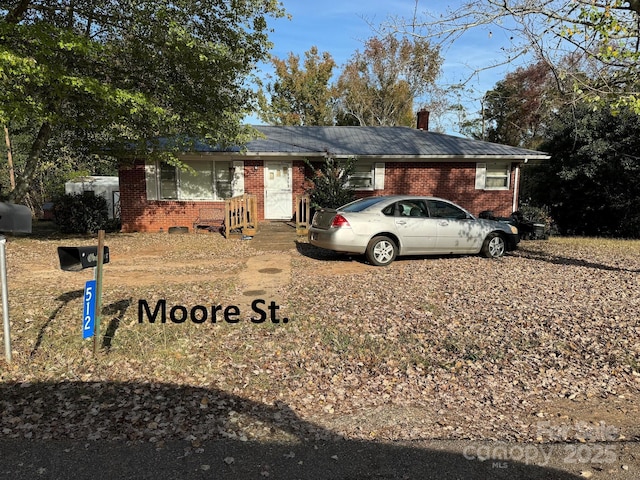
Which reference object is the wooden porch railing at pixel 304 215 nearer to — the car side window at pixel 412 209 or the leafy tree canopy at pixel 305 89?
the car side window at pixel 412 209

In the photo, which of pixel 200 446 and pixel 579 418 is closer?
pixel 200 446

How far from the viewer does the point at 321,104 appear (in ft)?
121

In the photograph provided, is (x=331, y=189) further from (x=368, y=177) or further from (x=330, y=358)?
(x=330, y=358)

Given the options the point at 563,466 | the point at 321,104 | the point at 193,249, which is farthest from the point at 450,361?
the point at 321,104

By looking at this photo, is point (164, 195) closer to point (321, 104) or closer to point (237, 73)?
point (237, 73)

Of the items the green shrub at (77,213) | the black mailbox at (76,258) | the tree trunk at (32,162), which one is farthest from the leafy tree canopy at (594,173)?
the green shrub at (77,213)

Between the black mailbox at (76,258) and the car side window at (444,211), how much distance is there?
7.09m

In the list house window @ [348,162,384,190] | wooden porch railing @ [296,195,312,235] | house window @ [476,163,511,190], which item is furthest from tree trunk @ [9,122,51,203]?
house window @ [476,163,511,190]

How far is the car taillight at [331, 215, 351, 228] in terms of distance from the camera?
8938 millimetres

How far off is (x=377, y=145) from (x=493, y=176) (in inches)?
177

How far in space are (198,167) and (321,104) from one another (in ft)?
76.5

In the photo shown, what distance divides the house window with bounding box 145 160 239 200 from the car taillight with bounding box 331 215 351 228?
7488 millimetres

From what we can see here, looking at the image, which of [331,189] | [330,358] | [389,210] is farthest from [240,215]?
[330,358]

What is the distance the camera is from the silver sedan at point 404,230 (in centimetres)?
903
